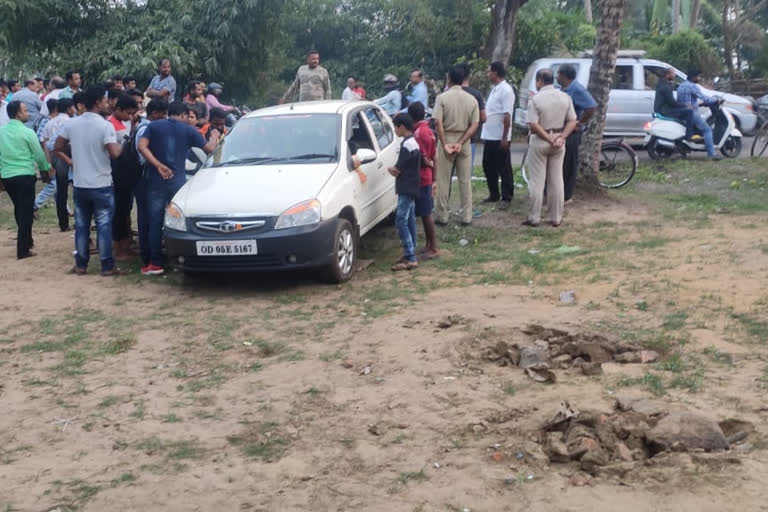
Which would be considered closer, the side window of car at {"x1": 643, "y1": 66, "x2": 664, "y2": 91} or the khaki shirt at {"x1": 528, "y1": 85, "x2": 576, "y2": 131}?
the khaki shirt at {"x1": 528, "y1": 85, "x2": 576, "y2": 131}

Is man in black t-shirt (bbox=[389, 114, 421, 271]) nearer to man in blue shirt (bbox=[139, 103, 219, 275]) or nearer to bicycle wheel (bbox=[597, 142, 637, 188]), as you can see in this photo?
man in blue shirt (bbox=[139, 103, 219, 275])

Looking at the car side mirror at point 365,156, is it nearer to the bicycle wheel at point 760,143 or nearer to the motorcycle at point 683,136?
the motorcycle at point 683,136

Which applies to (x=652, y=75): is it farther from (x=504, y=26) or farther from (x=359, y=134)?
(x=359, y=134)

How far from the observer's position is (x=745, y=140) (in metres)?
18.9

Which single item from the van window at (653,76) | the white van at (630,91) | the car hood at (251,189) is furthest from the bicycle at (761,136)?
the car hood at (251,189)

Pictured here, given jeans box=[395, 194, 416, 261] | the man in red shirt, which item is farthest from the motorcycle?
jeans box=[395, 194, 416, 261]

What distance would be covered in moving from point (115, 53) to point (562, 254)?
1301 centimetres

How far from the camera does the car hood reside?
7.96m

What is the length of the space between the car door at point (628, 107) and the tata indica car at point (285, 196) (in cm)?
842

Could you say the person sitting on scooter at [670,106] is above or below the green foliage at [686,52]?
below

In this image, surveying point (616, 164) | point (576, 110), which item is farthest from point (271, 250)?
point (616, 164)

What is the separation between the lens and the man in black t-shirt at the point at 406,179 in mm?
8461

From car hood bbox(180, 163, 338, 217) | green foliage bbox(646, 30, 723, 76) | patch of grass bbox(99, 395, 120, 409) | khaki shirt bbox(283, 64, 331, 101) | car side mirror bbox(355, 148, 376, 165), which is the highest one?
green foliage bbox(646, 30, 723, 76)

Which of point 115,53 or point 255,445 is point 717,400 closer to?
point 255,445
